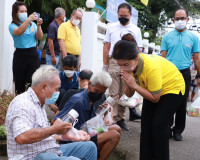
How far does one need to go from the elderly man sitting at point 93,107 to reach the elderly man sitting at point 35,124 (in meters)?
0.62

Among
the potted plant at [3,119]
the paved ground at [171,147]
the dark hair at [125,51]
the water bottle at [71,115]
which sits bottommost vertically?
the paved ground at [171,147]

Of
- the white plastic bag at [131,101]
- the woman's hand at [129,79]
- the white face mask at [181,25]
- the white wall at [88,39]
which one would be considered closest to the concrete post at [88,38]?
the white wall at [88,39]

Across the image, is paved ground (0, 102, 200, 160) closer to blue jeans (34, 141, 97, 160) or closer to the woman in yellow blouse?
the woman in yellow blouse

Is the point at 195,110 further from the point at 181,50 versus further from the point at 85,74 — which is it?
the point at 85,74

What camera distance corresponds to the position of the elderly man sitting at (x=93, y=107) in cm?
353

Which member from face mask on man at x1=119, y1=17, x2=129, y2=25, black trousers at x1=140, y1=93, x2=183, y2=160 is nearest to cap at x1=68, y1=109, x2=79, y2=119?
black trousers at x1=140, y1=93, x2=183, y2=160

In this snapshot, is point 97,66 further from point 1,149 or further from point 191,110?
point 1,149

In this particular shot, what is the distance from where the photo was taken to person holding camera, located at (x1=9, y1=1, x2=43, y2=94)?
5391 millimetres

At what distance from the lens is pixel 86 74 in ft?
14.7

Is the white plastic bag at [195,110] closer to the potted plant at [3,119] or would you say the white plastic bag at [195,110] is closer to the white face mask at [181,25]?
the white face mask at [181,25]

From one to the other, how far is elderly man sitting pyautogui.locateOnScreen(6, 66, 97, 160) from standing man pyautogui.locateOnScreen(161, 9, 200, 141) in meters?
2.98

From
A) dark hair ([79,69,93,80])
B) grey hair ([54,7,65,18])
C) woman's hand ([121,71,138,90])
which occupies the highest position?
grey hair ([54,7,65,18])

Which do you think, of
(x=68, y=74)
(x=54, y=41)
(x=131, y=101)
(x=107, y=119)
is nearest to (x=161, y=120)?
(x=107, y=119)

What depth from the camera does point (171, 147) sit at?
5.12 m
